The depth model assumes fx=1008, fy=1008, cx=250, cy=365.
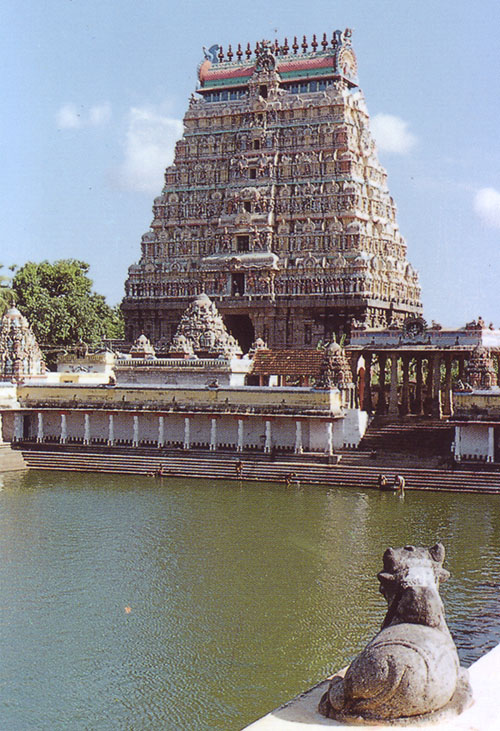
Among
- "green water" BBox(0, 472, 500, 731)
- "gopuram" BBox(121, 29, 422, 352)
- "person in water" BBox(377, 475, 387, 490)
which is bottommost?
"green water" BBox(0, 472, 500, 731)

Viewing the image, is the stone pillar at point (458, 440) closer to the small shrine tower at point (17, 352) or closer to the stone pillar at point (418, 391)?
the stone pillar at point (418, 391)

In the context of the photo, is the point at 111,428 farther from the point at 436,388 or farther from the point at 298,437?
the point at 436,388

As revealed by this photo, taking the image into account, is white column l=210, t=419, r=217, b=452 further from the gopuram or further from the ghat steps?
the gopuram

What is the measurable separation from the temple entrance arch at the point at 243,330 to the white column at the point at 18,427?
23858 millimetres

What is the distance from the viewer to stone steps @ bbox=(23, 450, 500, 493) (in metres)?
36.9

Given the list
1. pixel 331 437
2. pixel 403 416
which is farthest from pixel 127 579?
pixel 403 416

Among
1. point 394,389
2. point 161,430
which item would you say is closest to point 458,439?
point 394,389

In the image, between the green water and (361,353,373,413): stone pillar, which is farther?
(361,353,373,413): stone pillar

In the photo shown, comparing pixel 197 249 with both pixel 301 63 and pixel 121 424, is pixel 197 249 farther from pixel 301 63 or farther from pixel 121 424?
pixel 121 424

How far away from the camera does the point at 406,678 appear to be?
12.5 metres

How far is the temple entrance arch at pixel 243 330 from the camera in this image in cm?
6831

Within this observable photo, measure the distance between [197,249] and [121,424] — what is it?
25562 millimetres

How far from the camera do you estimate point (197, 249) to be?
226 ft

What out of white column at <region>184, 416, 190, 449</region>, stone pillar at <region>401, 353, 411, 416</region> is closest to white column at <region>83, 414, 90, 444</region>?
white column at <region>184, 416, 190, 449</region>
